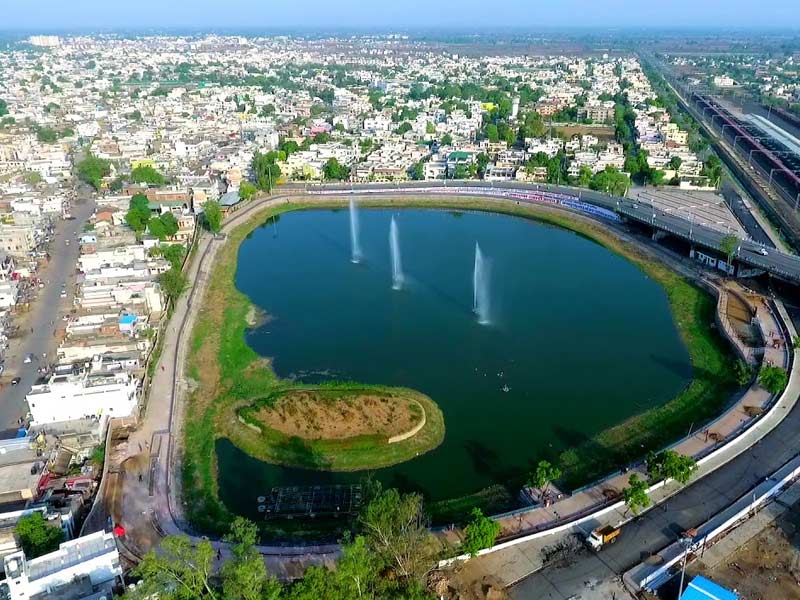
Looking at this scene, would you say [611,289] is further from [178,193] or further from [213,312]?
[178,193]

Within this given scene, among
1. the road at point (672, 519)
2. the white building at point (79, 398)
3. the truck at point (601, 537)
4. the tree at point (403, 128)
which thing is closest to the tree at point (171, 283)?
the white building at point (79, 398)

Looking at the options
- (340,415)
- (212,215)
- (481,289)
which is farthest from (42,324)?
(481,289)

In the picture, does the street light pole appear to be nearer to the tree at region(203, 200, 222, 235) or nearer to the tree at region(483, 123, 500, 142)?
the tree at region(203, 200, 222, 235)

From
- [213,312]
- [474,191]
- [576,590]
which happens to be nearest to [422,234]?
[474,191]

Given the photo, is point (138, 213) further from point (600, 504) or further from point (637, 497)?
point (637, 497)

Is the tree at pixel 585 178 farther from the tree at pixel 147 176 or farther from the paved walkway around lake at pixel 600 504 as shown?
the tree at pixel 147 176
